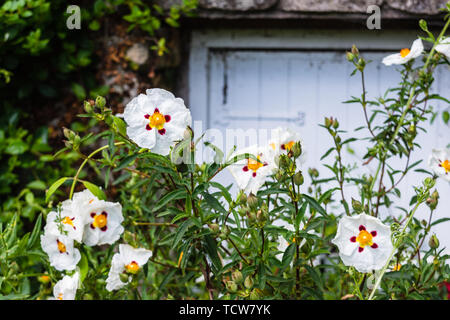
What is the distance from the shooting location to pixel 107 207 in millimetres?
1168

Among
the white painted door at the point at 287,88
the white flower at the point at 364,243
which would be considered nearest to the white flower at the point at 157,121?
the white flower at the point at 364,243

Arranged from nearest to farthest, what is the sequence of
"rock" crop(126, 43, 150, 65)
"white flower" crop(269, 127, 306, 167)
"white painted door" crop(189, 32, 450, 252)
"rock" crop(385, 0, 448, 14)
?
"white flower" crop(269, 127, 306, 167) < "rock" crop(385, 0, 448, 14) < "rock" crop(126, 43, 150, 65) < "white painted door" crop(189, 32, 450, 252)

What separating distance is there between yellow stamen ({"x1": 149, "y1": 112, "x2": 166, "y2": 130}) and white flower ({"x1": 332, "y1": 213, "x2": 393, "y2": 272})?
0.42 m

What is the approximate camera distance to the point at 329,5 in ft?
7.23

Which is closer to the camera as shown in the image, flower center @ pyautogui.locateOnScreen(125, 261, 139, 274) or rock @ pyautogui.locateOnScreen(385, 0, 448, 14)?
flower center @ pyautogui.locateOnScreen(125, 261, 139, 274)

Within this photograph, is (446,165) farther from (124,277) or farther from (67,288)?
(67,288)

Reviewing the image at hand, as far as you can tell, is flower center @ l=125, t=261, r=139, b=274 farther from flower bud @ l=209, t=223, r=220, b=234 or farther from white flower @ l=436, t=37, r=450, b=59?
white flower @ l=436, t=37, r=450, b=59

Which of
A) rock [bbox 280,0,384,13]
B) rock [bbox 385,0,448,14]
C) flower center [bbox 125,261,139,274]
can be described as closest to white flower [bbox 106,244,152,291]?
flower center [bbox 125,261,139,274]

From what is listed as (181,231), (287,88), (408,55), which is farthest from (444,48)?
(287,88)

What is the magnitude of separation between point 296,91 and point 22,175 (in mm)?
1359

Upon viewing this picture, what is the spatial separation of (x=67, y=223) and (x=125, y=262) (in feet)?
0.53

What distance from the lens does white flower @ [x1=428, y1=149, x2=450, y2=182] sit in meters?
1.32

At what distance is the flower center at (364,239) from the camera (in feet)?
3.38
